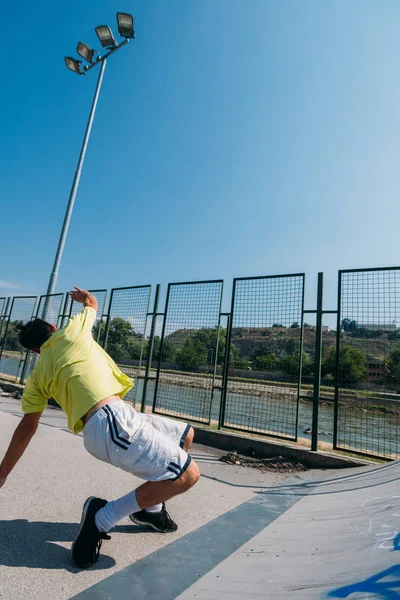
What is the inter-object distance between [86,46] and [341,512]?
11471 millimetres

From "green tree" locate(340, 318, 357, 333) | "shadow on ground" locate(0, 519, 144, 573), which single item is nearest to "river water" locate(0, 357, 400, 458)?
"green tree" locate(340, 318, 357, 333)

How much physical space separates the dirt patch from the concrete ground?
46 cm

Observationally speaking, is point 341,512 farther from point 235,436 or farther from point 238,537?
point 235,436

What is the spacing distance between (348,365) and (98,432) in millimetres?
3862

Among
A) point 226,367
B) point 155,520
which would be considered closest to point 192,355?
point 226,367

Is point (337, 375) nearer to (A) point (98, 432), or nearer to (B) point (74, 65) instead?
(A) point (98, 432)

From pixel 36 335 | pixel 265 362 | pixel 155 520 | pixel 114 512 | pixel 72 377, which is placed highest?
pixel 265 362

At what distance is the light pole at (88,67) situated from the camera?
893 centimetres

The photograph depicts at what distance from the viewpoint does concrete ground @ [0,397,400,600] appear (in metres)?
1.69

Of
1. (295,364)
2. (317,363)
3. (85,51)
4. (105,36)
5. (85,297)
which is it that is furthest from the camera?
(85,51)

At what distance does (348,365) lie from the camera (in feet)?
15.9

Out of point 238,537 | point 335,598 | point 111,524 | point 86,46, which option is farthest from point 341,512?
point 86,46

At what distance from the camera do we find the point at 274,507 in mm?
3061

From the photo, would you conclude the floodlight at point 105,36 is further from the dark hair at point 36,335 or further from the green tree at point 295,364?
the dark hair at point 36,335
